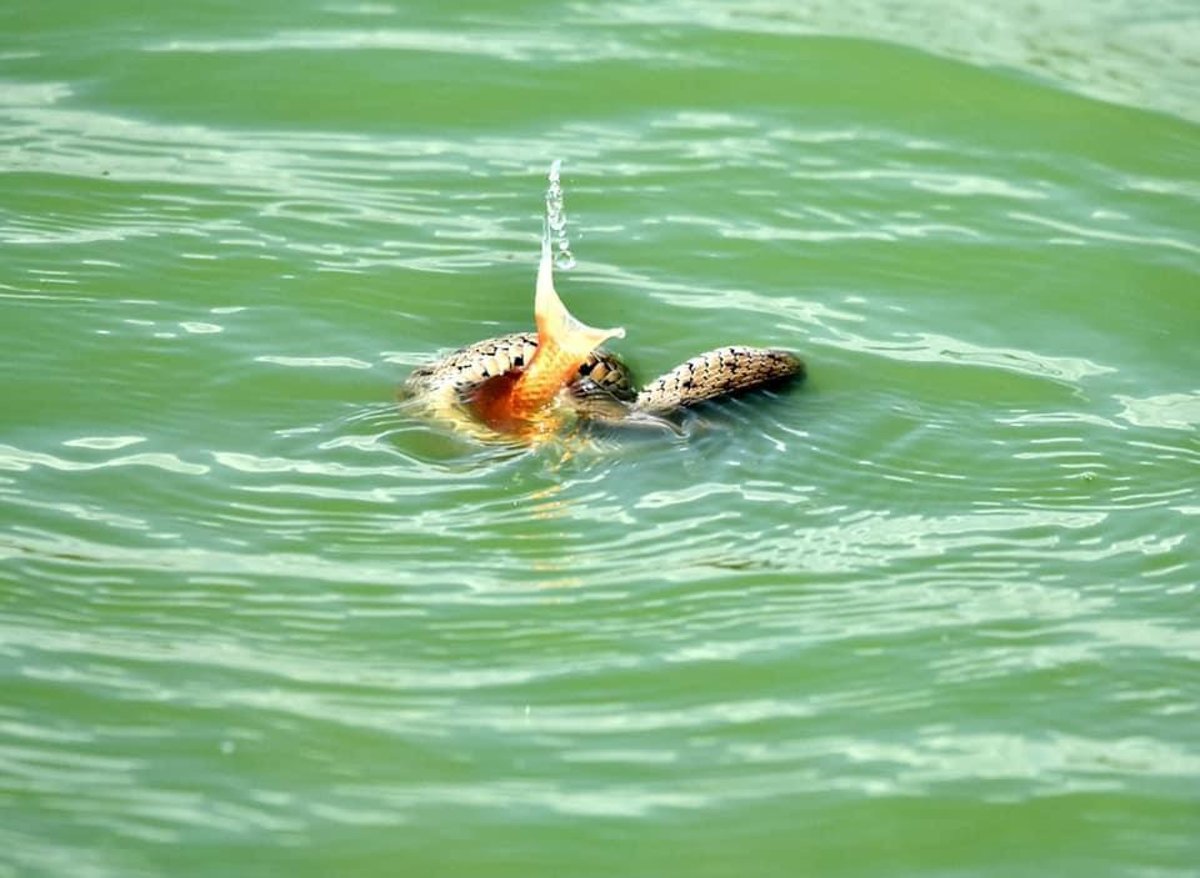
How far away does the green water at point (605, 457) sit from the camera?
453 centimetres

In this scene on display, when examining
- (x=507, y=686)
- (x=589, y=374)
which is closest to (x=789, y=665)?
(x=507, y=686)

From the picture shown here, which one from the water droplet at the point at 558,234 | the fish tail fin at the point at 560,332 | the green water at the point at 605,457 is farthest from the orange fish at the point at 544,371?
the water droplet at the point at 558,234

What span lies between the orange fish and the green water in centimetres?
20

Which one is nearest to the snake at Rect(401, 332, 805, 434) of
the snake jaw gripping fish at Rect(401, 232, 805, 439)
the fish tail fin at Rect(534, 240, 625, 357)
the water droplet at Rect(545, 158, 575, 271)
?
the snake jaw gripping fish at Rect(401, 232, 805, 439)

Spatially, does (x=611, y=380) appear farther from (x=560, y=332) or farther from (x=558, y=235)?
(x=558, y=235)

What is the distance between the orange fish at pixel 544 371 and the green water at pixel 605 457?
0.64 ft

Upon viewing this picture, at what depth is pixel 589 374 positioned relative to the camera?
20.6 feet

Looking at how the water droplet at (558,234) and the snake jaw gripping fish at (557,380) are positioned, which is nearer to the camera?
the snake jaw gripping fish at (557,380)

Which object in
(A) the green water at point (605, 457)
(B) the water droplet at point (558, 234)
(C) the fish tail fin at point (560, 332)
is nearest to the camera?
(A) the green water at point (605, 457)

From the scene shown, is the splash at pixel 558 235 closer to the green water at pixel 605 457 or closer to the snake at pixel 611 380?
the green water at pixel 605 457

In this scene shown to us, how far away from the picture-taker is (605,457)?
19.4ft

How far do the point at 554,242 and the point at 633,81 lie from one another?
159 cm

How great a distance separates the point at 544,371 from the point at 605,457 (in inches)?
13.5

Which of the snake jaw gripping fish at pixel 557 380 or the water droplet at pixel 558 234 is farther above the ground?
the water droplet at pixel 558 234
